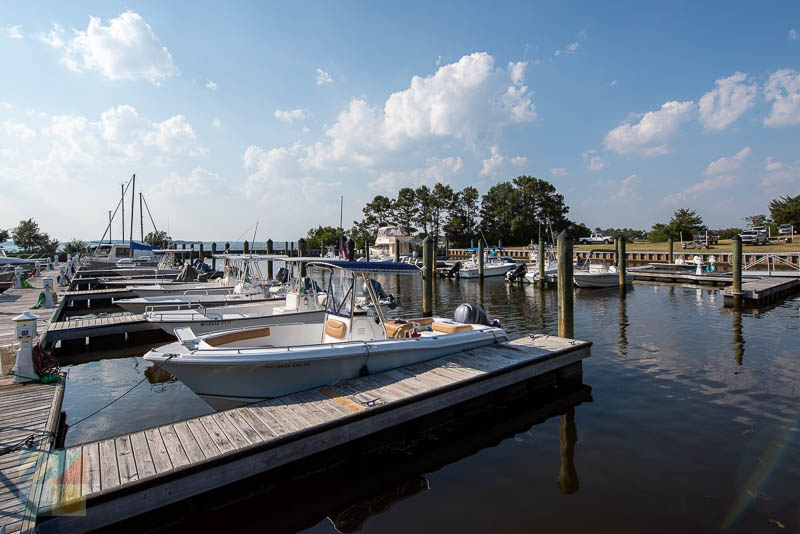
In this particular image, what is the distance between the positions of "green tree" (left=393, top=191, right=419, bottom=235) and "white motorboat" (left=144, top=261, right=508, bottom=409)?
2502 inches

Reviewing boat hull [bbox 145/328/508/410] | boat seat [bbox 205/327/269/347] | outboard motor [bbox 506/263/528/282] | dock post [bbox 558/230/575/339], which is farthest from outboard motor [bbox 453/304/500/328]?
outboard motor [bbox 506/263/528/282]

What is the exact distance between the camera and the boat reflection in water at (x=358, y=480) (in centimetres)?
518

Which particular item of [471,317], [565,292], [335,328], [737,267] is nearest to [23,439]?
[335,328]

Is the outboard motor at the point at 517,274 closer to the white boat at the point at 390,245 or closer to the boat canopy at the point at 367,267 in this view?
the white boat at the point at 390,245

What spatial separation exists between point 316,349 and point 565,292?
22.2 feet

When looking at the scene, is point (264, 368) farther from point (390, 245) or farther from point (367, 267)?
point (390, 245)

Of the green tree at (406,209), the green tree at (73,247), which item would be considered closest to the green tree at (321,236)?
the green tree at (406,209)

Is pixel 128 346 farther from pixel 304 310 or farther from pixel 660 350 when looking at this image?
pixel 660 350

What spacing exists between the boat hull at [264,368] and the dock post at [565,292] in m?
5.27

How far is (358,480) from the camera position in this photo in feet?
20.2

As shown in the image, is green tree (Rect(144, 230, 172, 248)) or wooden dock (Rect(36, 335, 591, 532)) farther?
green tree (Rect(144, 230, 172, 248))

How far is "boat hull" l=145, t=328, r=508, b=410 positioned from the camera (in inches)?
266

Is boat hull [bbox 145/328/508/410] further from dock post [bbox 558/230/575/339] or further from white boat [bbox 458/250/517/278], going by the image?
white boat [bbox 458/250/517/278]

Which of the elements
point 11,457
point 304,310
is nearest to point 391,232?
point 304,310
